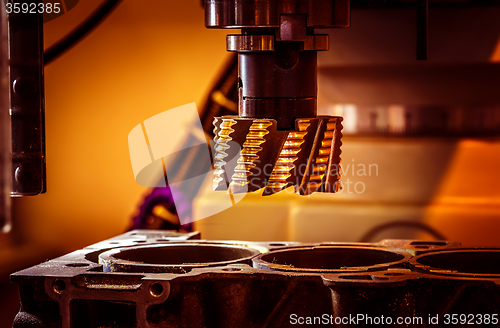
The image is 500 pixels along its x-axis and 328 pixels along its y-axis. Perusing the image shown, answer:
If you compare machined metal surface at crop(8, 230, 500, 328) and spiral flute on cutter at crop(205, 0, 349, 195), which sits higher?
spiral flute on cutter at crop(205, 0, 349, 195)

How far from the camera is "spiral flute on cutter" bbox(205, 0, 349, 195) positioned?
3.19 feet

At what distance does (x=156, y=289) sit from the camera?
38.5 inches

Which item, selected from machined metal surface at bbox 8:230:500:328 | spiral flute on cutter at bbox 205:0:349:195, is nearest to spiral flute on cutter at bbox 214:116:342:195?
spiral flute on cutter at bbox 205:0:349:195

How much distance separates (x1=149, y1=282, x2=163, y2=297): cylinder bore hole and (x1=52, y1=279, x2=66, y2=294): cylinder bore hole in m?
0.15

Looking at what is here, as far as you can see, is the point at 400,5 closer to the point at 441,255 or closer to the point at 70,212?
the point at 441,255

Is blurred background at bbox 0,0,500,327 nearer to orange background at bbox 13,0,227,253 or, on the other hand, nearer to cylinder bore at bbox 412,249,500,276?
cylinder bore at bbox 412,249,500,276

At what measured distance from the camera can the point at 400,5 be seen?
4.98 ft

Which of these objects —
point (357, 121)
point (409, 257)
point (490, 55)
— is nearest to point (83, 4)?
point (357, 121)

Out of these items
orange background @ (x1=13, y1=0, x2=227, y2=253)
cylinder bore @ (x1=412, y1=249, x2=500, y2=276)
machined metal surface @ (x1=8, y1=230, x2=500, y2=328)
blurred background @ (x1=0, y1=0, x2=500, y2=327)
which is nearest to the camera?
machined metal surface @ (x1=8, y1=230, x2=500, y2=328)

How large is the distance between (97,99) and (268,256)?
1.60m

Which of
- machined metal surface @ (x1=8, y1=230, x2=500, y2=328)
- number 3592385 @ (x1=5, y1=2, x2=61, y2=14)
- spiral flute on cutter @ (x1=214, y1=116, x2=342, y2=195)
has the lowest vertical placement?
machined metal surface @ (x1=8, y1=230, x2=500, y2=328)

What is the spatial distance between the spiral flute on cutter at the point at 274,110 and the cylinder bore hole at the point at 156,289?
188mm

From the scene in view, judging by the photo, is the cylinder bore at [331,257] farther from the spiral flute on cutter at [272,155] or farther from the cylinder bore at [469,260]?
the spiral flute on cutter at [272,155]

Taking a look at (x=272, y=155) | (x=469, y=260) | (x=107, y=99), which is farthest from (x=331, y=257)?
(x=107, y=99)
